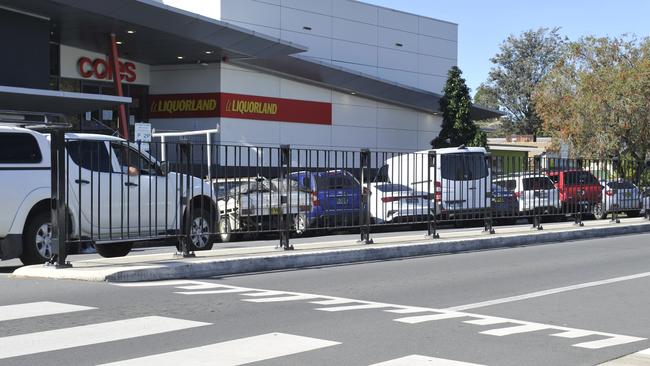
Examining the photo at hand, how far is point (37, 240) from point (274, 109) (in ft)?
90.8

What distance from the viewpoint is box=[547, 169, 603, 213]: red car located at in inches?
833

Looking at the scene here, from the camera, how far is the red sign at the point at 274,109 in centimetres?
3800

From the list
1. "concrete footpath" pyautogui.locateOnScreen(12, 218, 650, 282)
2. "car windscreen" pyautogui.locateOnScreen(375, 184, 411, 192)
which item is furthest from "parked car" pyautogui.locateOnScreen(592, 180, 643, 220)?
"car windscreen" pyautogui.locateOnScreen(375, 184, 411, 192)

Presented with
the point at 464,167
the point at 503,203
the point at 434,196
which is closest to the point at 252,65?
the point at 503,203

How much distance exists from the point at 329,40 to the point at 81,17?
16274 mm

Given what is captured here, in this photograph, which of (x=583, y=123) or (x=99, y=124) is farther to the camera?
(x=583, y=123)

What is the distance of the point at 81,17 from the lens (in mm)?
29891

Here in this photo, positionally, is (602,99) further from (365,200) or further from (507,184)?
(365,200)

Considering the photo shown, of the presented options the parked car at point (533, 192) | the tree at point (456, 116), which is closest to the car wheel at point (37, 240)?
the parked car at point (533, 192)

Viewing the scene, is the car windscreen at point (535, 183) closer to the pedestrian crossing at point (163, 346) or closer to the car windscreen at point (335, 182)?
the car windscreen at point (335, 182)

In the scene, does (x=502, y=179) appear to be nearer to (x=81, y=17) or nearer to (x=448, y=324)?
(x=448, y=324)

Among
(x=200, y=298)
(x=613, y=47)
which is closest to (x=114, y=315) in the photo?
(x=200, y=298)

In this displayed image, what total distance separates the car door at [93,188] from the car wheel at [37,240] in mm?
433

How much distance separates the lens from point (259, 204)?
14477 mm
